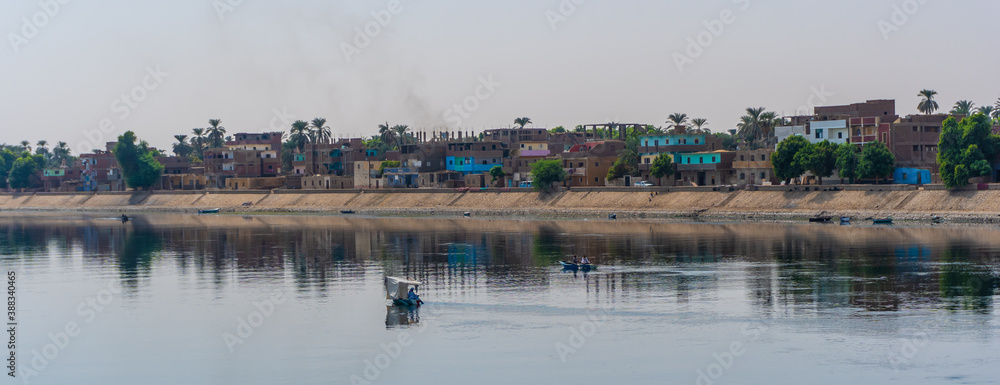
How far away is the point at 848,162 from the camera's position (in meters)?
131

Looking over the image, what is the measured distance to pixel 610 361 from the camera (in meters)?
45.5

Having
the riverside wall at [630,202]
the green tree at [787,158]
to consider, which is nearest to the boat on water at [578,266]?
the riverside wall at [630,202]

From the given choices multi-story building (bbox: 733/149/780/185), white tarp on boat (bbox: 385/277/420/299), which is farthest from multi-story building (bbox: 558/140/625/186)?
white tarp on boat (bbox: 385/277/420/299)

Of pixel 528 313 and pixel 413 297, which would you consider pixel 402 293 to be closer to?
pixel 413 297

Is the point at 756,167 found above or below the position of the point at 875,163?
above

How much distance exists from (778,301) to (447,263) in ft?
96.6

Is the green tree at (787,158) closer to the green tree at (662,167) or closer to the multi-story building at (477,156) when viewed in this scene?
the green tree at (662,167)

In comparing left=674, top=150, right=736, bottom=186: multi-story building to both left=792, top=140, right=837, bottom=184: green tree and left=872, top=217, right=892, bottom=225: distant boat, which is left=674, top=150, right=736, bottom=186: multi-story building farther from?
left=872, top=217, right=892, bottom=225: distant boat

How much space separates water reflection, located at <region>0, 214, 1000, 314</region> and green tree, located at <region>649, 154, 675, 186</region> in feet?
85.5

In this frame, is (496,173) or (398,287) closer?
(398,287)

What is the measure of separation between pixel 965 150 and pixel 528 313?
259 ft

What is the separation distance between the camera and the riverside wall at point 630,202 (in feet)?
381

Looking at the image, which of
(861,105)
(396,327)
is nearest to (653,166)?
(861,105)

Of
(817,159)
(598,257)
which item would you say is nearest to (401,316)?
(598,257)
